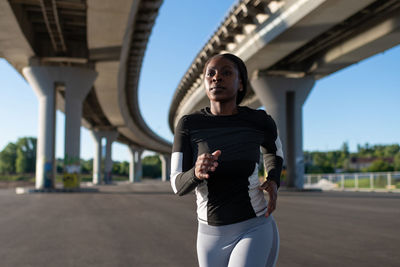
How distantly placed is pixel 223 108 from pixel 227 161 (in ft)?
1.10

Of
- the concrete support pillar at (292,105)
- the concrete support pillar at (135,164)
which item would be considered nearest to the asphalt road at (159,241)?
the concrete support pillar at (292,105)

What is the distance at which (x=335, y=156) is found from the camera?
529 feet

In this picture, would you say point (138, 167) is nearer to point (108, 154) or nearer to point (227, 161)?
point (108, 154)

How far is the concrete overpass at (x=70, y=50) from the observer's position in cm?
2478

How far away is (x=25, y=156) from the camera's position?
148 m

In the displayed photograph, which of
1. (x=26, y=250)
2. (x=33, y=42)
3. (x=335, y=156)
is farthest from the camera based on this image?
(x=335, y=156)

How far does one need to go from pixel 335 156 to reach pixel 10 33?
5858 inches

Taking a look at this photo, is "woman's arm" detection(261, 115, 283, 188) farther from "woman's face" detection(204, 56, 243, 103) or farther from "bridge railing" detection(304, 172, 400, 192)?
"bridge railing" detection(304, 172, 400, 192)

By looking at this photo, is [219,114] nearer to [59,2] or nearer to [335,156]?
[59,2]

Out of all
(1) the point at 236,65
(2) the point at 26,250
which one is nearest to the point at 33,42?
(2) the point at 26,250

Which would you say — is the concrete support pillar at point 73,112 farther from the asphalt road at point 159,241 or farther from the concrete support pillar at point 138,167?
the concrete support pillar at point 138,167

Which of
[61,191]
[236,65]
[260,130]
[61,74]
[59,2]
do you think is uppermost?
[59,2]

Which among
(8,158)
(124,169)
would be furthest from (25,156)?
(124,169)

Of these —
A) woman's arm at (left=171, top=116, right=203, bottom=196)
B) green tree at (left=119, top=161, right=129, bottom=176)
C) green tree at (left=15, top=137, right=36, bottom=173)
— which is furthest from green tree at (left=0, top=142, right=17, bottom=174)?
woman's arm at (left=171, top=116, right=203, bottom=196)
